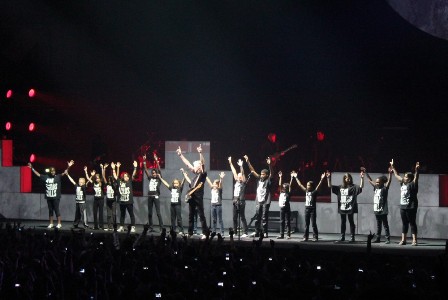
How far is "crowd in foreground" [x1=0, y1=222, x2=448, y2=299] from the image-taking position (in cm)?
717

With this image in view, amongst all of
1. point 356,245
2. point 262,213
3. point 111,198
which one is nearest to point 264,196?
point 262,213

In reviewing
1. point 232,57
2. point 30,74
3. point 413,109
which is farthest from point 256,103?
point 30,74

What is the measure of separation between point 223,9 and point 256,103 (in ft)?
11.9

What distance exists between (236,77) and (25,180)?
801 centimetres

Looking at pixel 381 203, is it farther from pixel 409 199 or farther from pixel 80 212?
pixel 80 212

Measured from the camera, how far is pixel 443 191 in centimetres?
2119

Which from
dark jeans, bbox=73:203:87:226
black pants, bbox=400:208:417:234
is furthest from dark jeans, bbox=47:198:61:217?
black pants, bbox=400:208:417:234

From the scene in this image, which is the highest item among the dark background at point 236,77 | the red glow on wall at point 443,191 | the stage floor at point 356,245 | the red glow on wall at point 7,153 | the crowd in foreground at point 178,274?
the dark background at point 236,77

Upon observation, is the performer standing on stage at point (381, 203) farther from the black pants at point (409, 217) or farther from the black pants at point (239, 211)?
the black pants at point (239, 211)

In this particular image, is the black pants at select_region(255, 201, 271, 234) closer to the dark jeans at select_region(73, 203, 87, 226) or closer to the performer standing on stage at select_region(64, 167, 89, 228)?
the performer standing on stage at select_region(64, 167, 89, 228)

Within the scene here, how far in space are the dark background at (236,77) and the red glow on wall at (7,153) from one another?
0.59 meters

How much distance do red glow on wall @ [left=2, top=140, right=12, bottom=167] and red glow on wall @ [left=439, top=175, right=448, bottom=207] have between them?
13890mm

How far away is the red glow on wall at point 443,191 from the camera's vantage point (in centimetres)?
2095

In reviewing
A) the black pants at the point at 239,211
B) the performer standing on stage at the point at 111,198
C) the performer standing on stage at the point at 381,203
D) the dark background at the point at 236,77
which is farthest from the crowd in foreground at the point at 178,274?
the dark background at the point at 236,77
